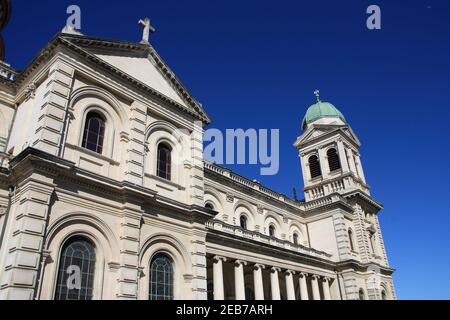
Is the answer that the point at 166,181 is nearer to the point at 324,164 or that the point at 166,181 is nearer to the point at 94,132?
A: the point at 94,132

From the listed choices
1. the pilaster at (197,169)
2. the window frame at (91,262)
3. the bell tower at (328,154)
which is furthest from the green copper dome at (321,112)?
the window frame at (91,262)

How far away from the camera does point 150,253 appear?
695 inches

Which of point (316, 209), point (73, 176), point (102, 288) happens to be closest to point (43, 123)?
point (73, 176)

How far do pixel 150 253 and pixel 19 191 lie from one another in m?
6.32

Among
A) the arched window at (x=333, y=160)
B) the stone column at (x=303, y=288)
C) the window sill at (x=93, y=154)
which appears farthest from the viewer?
the arched window at (x=333, y=160)

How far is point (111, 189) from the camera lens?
55.5 ft

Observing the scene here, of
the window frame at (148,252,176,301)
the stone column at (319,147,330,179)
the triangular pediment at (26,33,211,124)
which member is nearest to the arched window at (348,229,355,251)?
the stone column at (319,147,330,179)

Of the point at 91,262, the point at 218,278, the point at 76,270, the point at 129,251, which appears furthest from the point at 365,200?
the point at 76,270

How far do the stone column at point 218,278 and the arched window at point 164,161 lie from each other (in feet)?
20.5

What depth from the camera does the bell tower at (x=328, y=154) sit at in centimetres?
4019

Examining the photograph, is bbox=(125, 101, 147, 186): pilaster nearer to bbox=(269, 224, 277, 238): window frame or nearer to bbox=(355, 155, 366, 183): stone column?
bbox=(269, 224, 277, 238): window frame

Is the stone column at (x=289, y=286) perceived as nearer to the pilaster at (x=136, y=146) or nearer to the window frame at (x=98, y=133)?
the pilaster at (x=136, y=146)

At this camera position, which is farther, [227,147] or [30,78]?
[227,147]
